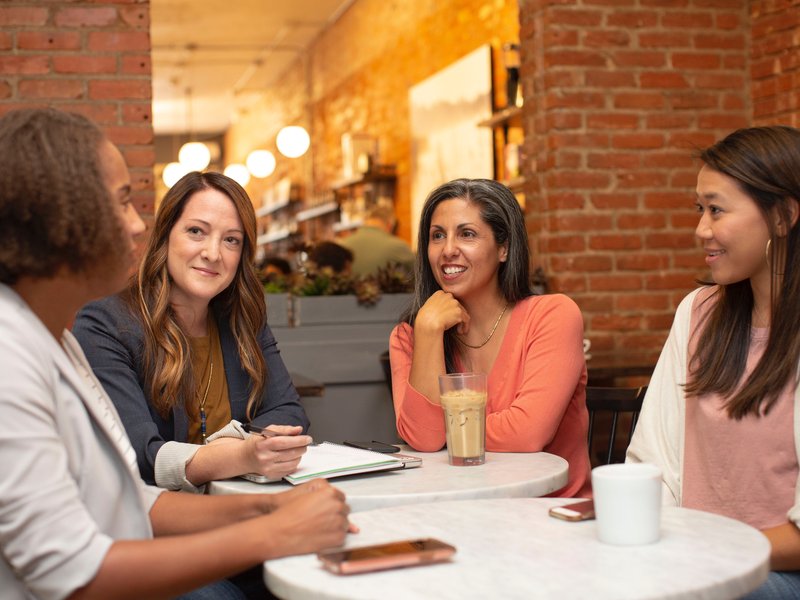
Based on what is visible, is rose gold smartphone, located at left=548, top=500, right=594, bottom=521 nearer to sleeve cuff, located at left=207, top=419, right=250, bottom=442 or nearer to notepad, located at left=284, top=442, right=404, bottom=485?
notepad, located at left=284, top=442, right=404, bottom=485

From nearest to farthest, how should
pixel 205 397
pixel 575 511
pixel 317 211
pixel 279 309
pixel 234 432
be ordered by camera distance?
pixel 575 511 → pixel 234 432 → pixel 205 397 → pixel 279 309 → pixel 317 211

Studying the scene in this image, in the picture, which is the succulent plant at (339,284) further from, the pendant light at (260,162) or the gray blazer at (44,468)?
the pendant light at (260,162)

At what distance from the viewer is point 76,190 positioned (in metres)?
1.21

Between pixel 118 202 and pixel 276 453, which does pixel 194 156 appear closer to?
pixel 276 453

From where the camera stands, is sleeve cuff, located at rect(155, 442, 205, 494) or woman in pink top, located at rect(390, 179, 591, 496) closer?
sleeve cuff, located at rect(155, 442, 205, 494)

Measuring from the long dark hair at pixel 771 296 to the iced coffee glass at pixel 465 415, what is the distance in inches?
16.7

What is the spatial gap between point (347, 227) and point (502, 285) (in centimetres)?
676

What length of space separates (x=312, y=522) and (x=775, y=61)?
3654 millimetres

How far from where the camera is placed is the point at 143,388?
2.19m

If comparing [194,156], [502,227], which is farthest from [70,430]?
[194,156]

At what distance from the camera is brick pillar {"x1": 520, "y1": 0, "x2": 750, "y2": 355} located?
4.22m

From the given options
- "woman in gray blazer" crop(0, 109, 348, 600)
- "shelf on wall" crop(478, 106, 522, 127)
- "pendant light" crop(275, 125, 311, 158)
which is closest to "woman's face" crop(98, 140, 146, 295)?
"woman in gray blazer" crop(0, 109, 348, 600)

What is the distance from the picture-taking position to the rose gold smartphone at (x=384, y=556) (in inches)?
47.5

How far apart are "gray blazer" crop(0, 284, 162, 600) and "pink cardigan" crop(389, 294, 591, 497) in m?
0.98
